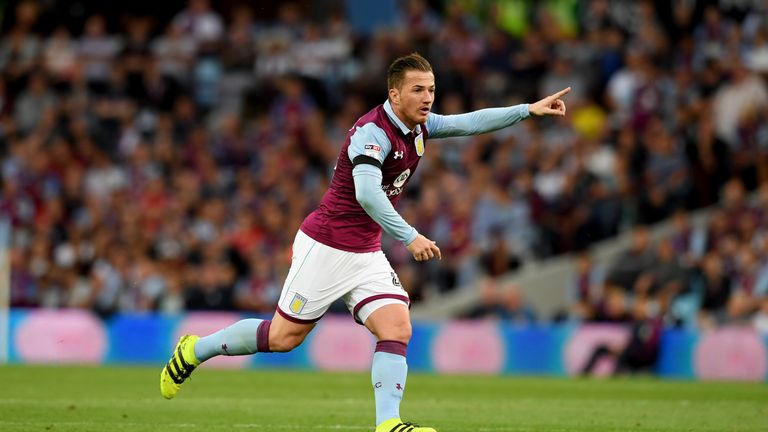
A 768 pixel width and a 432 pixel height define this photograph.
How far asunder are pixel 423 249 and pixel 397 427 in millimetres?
1059

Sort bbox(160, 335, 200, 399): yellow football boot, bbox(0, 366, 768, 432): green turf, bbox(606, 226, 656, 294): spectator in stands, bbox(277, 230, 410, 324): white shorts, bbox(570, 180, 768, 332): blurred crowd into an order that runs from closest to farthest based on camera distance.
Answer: bbox(277, 230, 410, 324): white shorts
bbox(160, 335, 200, 399): yellow football boot
bbox(0, 366, 768, 432): green turf
bbox(570, 180, 768, 332): blurred crowd
bbox(606, 226, 656, 294): spectator in stands

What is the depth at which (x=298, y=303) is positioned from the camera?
8.88m

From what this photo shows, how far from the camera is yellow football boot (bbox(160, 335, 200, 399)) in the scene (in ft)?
30.9

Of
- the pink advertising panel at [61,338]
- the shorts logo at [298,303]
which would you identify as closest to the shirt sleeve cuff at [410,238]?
the shorts logo at [298,303]

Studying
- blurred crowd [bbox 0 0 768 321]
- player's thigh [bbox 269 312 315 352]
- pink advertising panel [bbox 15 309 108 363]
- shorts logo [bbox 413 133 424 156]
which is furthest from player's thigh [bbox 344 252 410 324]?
pink advertising panel [bbox 15 309 108 363]

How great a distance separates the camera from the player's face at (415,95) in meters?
8.61

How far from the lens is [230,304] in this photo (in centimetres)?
2033

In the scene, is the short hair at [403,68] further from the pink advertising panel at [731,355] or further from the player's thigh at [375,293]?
the pink advertising panel at [731,355]

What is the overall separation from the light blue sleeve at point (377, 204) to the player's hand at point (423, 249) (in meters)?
0.05

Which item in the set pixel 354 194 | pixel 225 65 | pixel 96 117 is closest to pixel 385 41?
pixel 225 65

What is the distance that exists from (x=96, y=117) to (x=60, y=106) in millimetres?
744

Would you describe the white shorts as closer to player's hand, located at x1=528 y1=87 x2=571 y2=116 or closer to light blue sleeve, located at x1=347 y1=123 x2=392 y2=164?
light blue sleeve, located at x1=347 y1=123 x2=392 y2=164

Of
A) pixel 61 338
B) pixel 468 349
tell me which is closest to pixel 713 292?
pixel 468 349

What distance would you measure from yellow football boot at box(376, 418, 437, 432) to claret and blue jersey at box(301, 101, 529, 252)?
109cm
